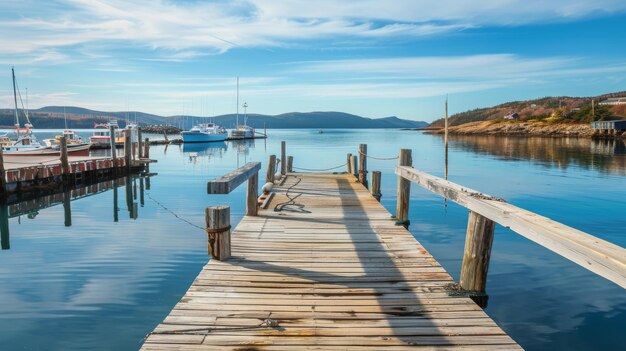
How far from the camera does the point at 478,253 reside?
18.0 feet

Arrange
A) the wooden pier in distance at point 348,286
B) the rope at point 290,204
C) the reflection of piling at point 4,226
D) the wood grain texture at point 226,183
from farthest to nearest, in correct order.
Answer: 1. the reflection of piling at point 4,226
2. the rope at point 290,204
3. the wood grain texture at point 226,183
4. the wooden pier in distance at point 348,286

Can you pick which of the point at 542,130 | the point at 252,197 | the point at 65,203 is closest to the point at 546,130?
the point at 542,130

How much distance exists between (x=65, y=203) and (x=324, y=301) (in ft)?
60.4

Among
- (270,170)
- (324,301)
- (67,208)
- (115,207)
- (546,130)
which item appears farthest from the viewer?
(546,130)

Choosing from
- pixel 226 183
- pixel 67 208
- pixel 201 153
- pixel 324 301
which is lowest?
pixel 67 208

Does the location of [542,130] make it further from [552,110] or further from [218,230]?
[218,230]

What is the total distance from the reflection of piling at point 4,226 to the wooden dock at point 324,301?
8.87m

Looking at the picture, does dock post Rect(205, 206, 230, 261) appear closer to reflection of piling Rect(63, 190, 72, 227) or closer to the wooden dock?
the wooden dock

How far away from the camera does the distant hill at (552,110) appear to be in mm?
81750

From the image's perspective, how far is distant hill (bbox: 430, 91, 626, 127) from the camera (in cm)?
8175

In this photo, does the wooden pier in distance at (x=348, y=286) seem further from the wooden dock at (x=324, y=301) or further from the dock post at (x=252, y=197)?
the dock post at (x=252, y=197)

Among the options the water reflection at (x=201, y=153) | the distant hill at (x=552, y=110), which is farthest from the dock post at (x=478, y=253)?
the distant hill at (x=552, y=110)

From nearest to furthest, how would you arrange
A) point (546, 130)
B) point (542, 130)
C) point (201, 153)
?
point (201, 153) → point (546, 130) → point (542, 130)

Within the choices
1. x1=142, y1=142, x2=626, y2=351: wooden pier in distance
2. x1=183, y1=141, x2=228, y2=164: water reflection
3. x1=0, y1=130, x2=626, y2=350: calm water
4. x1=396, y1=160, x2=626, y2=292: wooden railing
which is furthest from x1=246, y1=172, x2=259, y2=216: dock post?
x1=183, y1=141, x2=228, y2=164: water reflection
